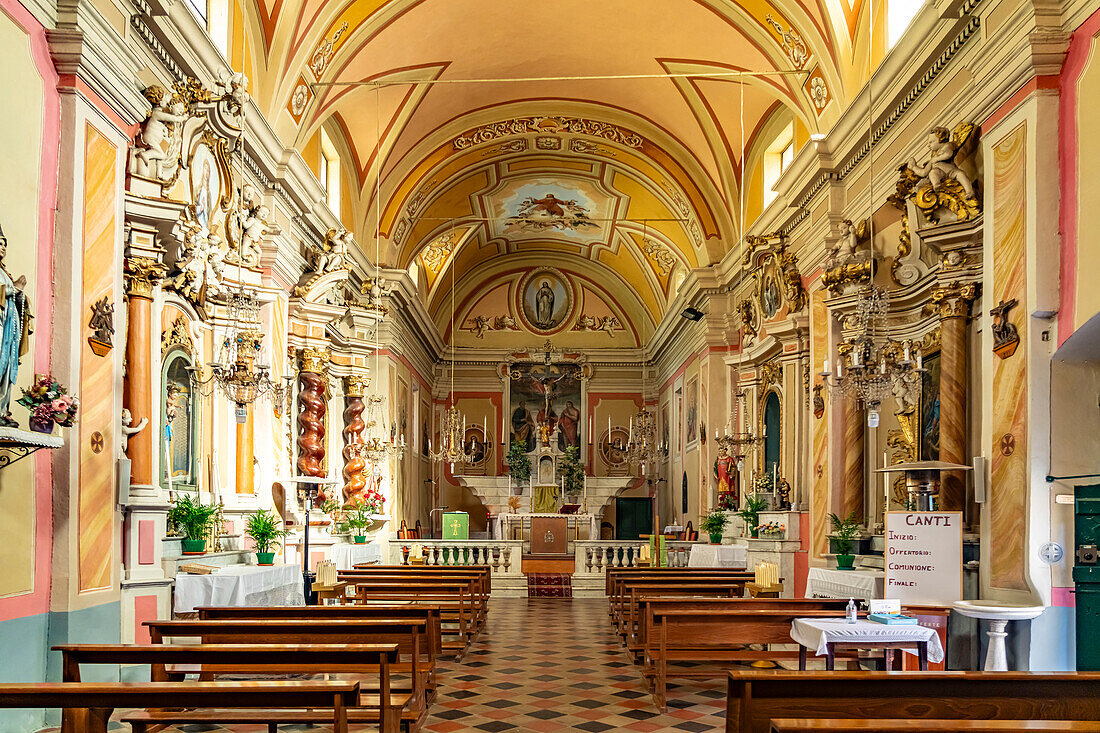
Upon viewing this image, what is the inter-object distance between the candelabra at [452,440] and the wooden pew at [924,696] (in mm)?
20326

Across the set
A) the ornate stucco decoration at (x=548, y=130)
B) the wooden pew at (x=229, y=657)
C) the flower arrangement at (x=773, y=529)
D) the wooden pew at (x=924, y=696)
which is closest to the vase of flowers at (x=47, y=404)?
the wooden pew at (x=229, y=657)

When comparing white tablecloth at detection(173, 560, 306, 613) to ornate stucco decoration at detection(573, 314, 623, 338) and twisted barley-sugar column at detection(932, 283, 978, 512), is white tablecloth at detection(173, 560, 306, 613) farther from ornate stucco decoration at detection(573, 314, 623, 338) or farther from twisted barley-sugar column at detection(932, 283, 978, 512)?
ornate stucco decoration at detection(573, 314, 623, 338)

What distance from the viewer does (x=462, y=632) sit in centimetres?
1062

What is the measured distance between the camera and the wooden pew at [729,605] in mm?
8492

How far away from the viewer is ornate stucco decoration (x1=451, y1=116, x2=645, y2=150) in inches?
811

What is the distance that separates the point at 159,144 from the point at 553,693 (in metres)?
5.94

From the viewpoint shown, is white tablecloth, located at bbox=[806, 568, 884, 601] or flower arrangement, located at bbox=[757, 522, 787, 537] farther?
flower arrangement, located at bbox=[757, 522, 787, 537]

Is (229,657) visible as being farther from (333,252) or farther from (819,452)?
(333,252)

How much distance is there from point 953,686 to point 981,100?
5861 millimetres

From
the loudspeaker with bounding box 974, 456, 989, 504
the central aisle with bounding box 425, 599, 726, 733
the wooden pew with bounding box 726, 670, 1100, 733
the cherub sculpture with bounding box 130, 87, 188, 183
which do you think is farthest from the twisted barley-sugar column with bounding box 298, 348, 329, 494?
the wooden pew with bounding box 726, 670, 1100, 733

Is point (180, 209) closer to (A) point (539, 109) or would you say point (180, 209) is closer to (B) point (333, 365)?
(B) point (333, 365)

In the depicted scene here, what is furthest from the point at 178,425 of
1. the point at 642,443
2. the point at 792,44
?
the point at 642,443

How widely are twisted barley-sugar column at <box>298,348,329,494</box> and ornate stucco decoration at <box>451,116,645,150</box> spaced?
274 inches

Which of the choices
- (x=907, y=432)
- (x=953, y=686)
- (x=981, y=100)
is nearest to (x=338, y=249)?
(x=907, y=432)
